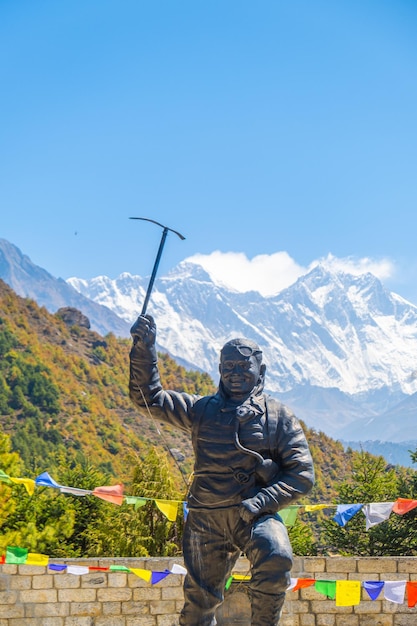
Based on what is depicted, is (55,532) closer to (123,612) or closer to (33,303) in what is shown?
(123,612)

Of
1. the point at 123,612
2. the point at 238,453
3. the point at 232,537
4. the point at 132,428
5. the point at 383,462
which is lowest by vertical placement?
the point at 123,612

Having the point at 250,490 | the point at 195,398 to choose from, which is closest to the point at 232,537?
the point at 250,490

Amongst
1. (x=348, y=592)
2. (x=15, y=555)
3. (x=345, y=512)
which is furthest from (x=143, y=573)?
(x=345, y=512)

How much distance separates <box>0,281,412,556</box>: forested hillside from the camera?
743 inches

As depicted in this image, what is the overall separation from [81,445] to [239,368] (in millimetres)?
48218

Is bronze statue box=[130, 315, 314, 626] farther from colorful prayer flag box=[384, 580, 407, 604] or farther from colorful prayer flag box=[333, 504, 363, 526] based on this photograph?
colorful prayer flag box=[333, 504, 363, 526]

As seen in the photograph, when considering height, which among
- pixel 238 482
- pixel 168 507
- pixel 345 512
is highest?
pixel 345 512

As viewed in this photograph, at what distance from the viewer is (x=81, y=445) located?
173 ft

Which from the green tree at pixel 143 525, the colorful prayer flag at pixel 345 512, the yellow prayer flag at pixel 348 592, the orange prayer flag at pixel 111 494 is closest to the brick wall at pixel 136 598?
the yellow prayer flag at pixel 348 592

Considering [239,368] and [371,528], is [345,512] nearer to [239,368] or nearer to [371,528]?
[371,528]

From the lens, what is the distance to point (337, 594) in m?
12.0

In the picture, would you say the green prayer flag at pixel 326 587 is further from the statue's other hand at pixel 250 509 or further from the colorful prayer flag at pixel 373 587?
the statue's other hand at pixel 250 509

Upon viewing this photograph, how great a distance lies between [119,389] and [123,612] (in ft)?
189

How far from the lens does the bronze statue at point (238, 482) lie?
5.23 meters
